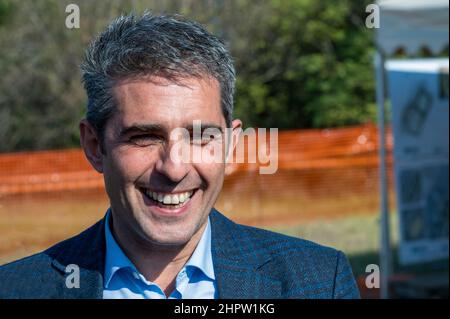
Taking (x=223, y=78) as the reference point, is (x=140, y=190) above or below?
below

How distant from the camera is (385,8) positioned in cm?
625

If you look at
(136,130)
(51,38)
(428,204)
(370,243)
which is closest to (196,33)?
(136,130)

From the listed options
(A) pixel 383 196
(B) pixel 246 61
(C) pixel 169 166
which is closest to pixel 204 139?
(C) pixel 169 166

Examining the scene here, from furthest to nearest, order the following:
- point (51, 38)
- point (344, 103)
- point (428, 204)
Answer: point (344, 103), point (51, 38), point (428, 204)

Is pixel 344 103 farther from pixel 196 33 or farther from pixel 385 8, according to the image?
pixel 196 33

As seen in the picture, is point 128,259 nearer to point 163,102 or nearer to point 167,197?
point 167,197

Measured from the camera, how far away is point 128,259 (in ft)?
6.21

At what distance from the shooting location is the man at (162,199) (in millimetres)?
1760

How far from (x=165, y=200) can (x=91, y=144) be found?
26 centimetres

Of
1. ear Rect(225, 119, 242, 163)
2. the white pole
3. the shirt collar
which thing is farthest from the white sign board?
the shirt collar

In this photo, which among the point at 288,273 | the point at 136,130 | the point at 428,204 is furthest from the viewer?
the point at 428,204

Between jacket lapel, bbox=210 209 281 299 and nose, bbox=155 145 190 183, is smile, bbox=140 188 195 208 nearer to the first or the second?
nose, bbox=155 145 190 183
